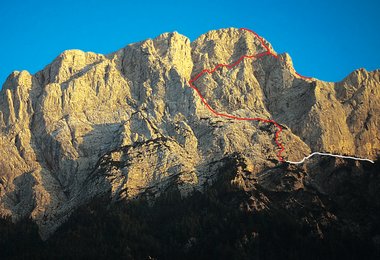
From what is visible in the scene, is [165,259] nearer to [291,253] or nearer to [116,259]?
[116,259]

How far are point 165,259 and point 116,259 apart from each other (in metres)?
10.3

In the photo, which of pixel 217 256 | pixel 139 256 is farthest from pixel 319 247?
pixel 139 256

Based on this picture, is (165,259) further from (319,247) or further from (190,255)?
(319,247)

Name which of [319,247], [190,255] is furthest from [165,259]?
[319,247]

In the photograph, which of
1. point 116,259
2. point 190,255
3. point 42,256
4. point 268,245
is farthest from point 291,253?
point 42,256

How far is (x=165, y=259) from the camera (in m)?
199

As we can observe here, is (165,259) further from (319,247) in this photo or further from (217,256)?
(319,247)

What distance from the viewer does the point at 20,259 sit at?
655ft

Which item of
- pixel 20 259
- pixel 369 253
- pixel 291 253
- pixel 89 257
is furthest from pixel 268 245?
pixel 20 259

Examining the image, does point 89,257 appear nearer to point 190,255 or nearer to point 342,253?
point 190,255

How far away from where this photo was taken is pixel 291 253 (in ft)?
649

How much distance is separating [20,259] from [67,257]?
34.1 feet

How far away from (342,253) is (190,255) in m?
32.1

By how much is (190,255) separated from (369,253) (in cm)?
3794
